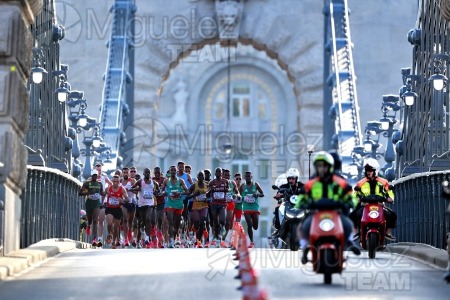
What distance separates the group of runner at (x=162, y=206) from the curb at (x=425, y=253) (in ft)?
17.3

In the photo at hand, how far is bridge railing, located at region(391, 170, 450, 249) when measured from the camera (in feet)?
91.0

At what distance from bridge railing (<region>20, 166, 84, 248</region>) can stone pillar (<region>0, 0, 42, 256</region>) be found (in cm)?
195

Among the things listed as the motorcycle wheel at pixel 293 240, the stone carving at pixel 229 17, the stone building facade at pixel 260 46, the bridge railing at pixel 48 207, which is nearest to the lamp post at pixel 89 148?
the bridge railing at pixel 48 207

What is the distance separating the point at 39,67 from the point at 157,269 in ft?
50.2

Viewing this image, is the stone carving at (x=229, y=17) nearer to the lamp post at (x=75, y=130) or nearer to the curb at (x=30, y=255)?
the lamp post at (x=75, y=130)

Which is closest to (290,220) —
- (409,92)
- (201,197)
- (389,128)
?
(201,197)

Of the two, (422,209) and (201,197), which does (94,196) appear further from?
(422,209)

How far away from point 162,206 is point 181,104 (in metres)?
58.6

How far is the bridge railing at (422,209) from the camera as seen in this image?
91.0 feet

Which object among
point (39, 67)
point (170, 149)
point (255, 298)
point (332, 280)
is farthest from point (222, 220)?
point (170, 149)

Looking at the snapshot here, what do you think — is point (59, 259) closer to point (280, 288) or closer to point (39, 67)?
point (280, 288)

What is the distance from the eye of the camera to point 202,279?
67.2 ft

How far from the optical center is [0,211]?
875 inches

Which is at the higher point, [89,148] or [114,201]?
[89,148]
